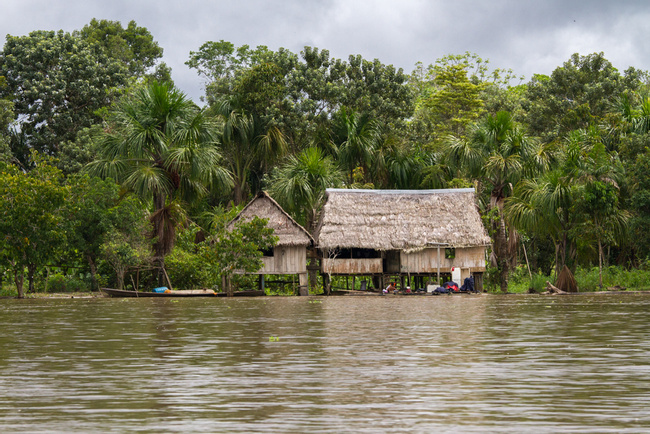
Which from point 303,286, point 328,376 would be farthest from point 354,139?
point 328,376

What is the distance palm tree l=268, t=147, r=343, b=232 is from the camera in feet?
129

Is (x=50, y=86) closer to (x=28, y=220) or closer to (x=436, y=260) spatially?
(x=28, y=220)

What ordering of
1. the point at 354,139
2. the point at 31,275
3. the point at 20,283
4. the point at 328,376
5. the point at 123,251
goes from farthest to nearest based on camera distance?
the point at 354,139 → the point at 31,275 → the point at 123,251 → the point at 20,283 → the point at 328,376

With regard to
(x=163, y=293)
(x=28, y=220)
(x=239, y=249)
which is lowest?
(x=163, y=293)

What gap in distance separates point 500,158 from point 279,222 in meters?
9.69

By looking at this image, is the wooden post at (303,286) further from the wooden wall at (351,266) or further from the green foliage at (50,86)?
the green foliage at (50,86)

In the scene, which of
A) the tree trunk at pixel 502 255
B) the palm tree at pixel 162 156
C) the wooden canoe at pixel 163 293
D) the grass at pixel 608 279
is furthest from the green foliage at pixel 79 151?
the grass at pixel 608 279

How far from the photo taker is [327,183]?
132ft

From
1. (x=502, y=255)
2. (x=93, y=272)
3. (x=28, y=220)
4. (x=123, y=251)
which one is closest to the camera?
(x=28, y=220)

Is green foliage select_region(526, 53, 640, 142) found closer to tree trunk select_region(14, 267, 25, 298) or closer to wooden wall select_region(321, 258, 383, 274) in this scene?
wooden wall select_region(321, 258, 383, 274)

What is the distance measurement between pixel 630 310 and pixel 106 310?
1331 centimetres

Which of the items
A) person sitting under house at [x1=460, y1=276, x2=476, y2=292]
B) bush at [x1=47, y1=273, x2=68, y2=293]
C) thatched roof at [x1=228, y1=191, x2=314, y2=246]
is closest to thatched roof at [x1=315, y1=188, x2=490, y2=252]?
thatched roof at [x1=228, y1=191, x2=314, y2=246]

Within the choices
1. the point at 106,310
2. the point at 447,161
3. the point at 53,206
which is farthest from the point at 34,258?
the point at 447,161

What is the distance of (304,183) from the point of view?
1542 inches
